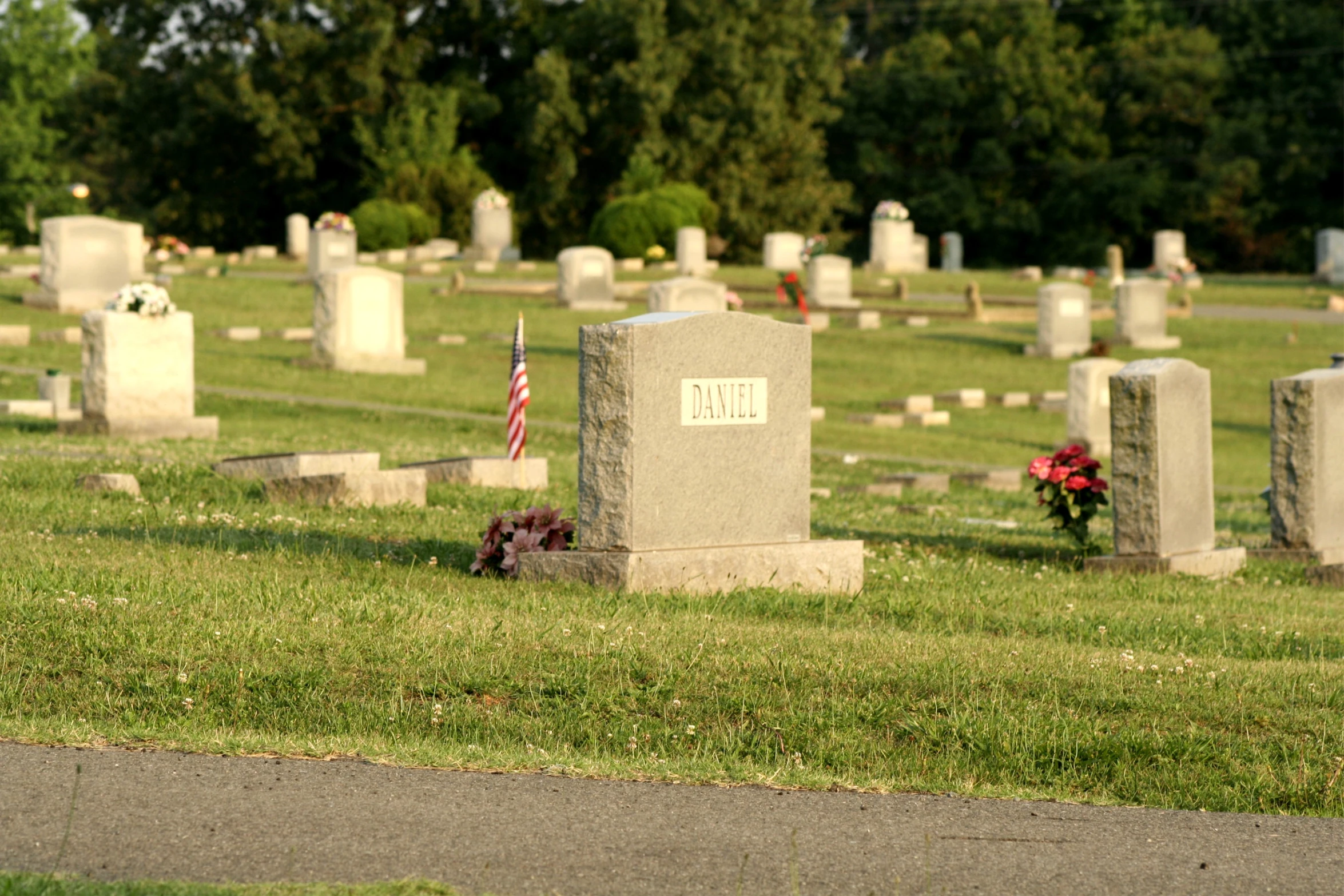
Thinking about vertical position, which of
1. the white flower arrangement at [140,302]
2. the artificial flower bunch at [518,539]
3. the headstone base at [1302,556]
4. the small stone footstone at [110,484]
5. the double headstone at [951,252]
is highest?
the double headstone at [951,252]

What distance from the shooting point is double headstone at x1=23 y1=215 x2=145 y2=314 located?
29984 mm

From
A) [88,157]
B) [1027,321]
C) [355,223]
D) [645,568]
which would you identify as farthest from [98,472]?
[88,157]

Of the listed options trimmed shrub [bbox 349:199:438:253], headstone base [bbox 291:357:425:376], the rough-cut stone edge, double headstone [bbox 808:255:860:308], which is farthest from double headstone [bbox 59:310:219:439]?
trimmed shrub [bbox 349:199:438:253]

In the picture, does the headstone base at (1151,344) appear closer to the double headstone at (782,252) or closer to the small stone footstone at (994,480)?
the small stone footstone at (994,480)

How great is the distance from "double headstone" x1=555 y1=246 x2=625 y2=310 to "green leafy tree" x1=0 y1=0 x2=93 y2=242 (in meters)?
38.9

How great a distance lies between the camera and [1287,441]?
12477 mm

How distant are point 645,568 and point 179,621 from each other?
8.05 ft

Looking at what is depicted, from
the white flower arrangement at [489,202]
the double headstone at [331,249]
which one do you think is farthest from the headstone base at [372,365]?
the white flower arrangement at [489,202]

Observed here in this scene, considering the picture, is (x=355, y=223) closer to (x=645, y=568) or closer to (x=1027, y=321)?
(x=1027, y=321)

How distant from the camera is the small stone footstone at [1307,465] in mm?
12391

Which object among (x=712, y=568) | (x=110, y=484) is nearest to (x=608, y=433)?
(x=712, y=568)

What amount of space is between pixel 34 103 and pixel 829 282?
153 feet

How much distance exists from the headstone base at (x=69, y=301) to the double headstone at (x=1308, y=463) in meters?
22.3

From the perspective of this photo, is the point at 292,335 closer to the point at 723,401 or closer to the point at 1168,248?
the point at 723,401
